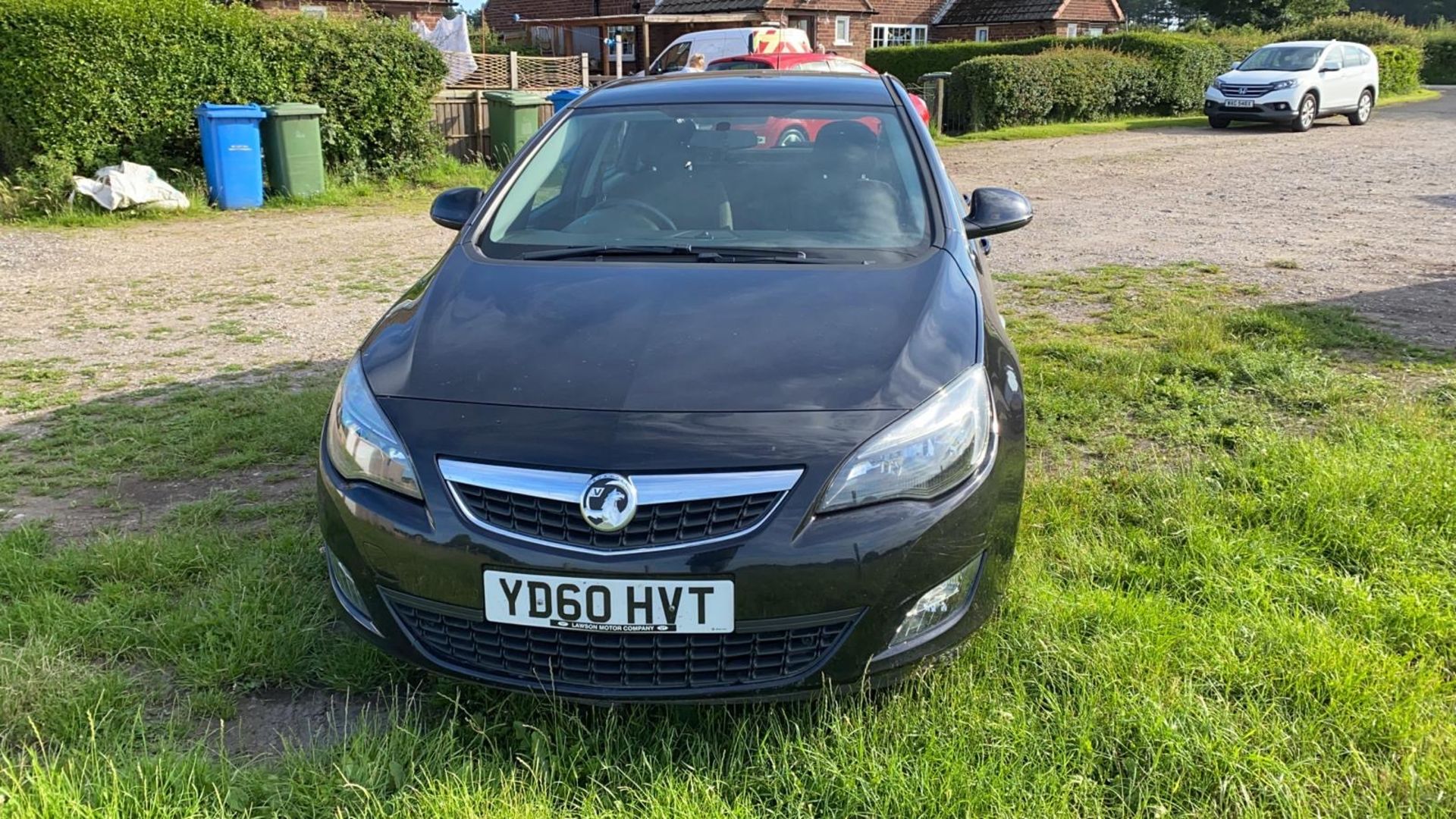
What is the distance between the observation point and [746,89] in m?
4.11

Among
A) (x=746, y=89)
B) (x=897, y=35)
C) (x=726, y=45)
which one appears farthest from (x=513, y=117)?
(x=897, y=35)

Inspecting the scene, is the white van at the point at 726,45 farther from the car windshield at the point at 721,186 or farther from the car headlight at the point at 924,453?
the car headlight at the point at 924,453

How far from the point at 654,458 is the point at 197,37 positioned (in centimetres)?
1125

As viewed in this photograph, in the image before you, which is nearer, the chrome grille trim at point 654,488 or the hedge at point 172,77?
the chrome grille trim at point 654,488

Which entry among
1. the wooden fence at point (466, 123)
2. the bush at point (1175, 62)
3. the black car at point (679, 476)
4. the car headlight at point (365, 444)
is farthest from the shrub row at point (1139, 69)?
the car headlight at point (365, 444)

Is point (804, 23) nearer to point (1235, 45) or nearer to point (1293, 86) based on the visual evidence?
point (1235, 45)

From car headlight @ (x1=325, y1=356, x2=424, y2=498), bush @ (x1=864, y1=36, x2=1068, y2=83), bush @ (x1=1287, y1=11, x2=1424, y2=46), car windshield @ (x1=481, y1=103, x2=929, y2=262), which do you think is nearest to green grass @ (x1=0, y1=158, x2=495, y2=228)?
car windshield @ (x1=481, y1=103, x2=929, y2=262)

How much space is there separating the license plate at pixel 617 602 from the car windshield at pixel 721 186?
1291 mm

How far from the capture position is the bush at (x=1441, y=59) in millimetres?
41312

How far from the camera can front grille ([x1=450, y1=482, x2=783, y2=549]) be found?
2285mm

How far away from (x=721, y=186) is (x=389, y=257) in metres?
6.19

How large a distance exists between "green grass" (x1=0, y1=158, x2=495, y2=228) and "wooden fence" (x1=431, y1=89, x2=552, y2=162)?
→ 0.41m

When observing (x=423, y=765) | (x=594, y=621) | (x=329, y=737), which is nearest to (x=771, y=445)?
(x=594, y=621)

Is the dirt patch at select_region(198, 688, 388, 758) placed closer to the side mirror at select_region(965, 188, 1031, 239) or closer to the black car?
the black car
